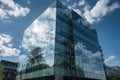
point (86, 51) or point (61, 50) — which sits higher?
point (86, 51)

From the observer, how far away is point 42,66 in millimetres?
32438

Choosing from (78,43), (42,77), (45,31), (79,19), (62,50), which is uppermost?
(79,19)

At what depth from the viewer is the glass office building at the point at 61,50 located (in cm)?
3061

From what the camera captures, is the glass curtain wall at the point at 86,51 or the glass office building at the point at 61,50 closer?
the glass office building at the point at 61,50

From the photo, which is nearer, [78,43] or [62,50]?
[62,50]

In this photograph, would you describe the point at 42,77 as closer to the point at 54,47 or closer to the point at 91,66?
the point at 54,47

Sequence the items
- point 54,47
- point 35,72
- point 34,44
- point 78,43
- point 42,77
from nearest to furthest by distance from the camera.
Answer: point 54,47 < point 42,77 < point 35,72 < point 78,43 < point 34,44

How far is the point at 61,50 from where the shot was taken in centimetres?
3181

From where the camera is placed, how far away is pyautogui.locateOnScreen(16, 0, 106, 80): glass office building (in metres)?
30.6

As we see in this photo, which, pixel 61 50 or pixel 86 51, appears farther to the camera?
pixel 86 51

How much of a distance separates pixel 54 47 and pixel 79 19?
1672cm

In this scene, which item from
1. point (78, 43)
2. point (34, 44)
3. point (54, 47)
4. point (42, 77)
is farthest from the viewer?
point (34, 44)

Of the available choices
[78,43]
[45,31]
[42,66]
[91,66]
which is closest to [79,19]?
[78,43]

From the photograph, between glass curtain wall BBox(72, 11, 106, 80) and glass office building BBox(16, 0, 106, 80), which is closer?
glass office building BBox(16, 0, 106, 80)
